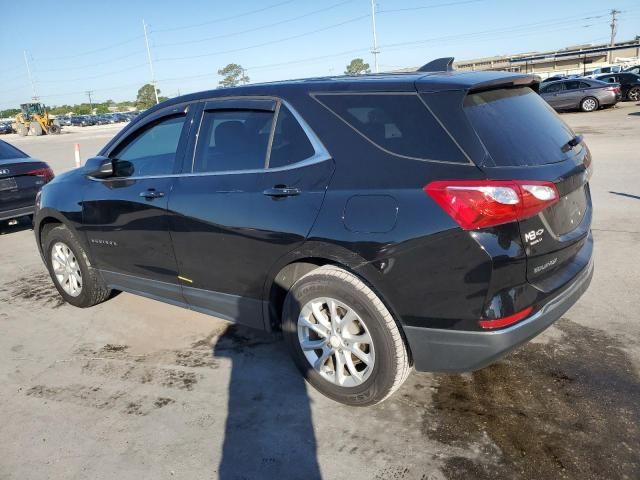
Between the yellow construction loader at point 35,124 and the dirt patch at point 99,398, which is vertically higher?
the yellow construction loader at point 35,124

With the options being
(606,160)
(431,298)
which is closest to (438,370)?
(431,298)

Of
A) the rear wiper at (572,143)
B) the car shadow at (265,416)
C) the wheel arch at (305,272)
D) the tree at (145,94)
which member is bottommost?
the car shadow at (265,416)

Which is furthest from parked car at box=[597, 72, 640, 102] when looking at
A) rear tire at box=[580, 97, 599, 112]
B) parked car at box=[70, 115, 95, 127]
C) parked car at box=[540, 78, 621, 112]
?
parked car at box=[70, 115, 95, 127]

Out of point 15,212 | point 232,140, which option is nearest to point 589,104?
point 15,212

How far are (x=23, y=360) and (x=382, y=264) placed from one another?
2.90 m

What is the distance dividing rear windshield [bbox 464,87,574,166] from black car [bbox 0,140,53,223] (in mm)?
7005

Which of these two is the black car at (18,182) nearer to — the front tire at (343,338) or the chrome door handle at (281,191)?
the chrome door handle at (281,191)

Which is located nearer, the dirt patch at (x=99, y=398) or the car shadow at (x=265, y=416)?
the car shadow at (x=265, y=416)

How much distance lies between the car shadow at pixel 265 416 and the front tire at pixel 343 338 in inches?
8.2

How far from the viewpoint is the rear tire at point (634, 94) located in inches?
981

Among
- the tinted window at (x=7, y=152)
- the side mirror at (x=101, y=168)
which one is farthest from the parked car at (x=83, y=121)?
the side mirror at (x=101, y=168)

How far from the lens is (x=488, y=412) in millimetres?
2814

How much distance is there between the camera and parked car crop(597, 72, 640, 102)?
81.1 ft

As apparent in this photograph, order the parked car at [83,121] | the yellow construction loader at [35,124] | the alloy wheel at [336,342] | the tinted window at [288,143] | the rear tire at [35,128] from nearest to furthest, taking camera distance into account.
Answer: the alloy wheel at [336,342], the tinted window at [288,143], the rear tire at [35,128], the yellow construction loader at [35,124], the parked car at [83,121]
